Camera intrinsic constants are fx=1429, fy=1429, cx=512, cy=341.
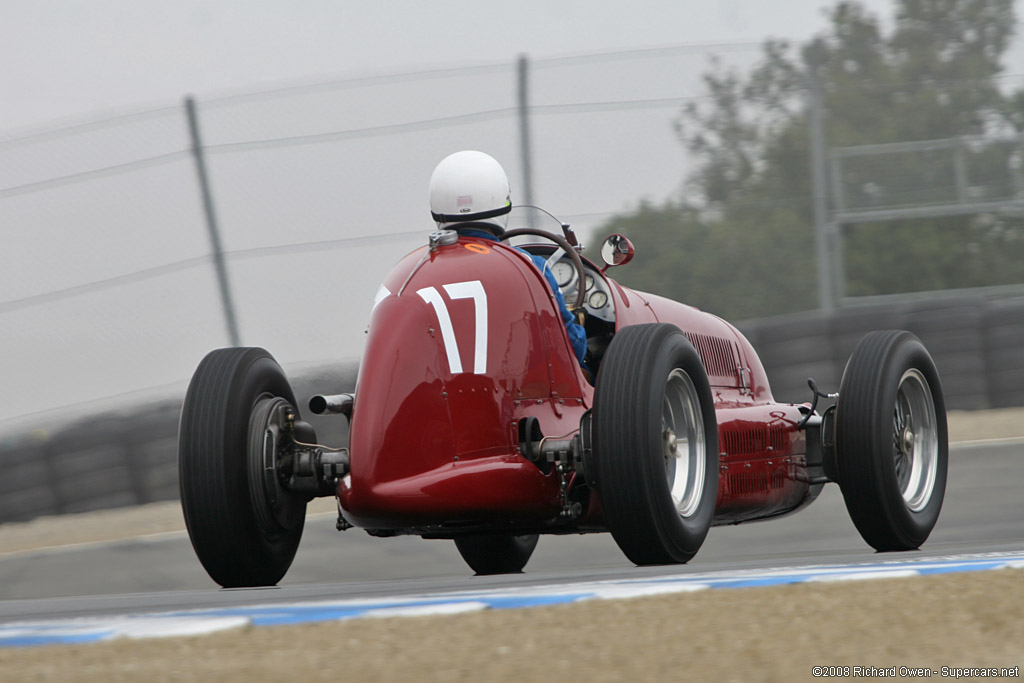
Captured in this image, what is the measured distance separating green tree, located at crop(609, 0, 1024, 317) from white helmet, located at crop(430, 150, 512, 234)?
4404mm

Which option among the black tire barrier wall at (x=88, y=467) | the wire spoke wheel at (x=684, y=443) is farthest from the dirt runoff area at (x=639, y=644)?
the black tire barrier wall at (x=88, y=467)

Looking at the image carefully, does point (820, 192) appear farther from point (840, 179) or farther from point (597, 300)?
point (597, 300)

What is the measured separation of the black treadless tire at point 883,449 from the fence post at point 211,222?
464cm

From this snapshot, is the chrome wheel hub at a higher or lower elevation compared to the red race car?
lower

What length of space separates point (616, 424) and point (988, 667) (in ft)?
6.53

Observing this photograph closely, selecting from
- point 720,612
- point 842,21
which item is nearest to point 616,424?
point 720,612

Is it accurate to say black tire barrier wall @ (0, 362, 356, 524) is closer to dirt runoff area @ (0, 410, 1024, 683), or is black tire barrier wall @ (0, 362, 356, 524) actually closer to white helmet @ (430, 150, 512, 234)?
white helmet @ (430, 150, 512, 234)

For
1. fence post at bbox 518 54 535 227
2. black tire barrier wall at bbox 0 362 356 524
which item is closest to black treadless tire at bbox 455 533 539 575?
black tire barrier wall at bbox 0 362 356 524

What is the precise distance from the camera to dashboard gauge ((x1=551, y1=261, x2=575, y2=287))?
541 centimetres

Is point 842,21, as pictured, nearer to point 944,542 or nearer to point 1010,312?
point 1010,312

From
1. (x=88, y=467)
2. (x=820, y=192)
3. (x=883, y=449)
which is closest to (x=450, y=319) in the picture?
(x=883, y=449)

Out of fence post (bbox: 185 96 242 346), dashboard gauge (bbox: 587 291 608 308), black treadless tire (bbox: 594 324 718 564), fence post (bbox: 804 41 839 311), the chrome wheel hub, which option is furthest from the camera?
fence post (bbox: 804 41 839 311)

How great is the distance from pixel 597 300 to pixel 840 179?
526 cm

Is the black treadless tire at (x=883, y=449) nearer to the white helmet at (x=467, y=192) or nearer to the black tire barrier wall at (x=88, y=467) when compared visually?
the white helmet at (x=467, y=192)
